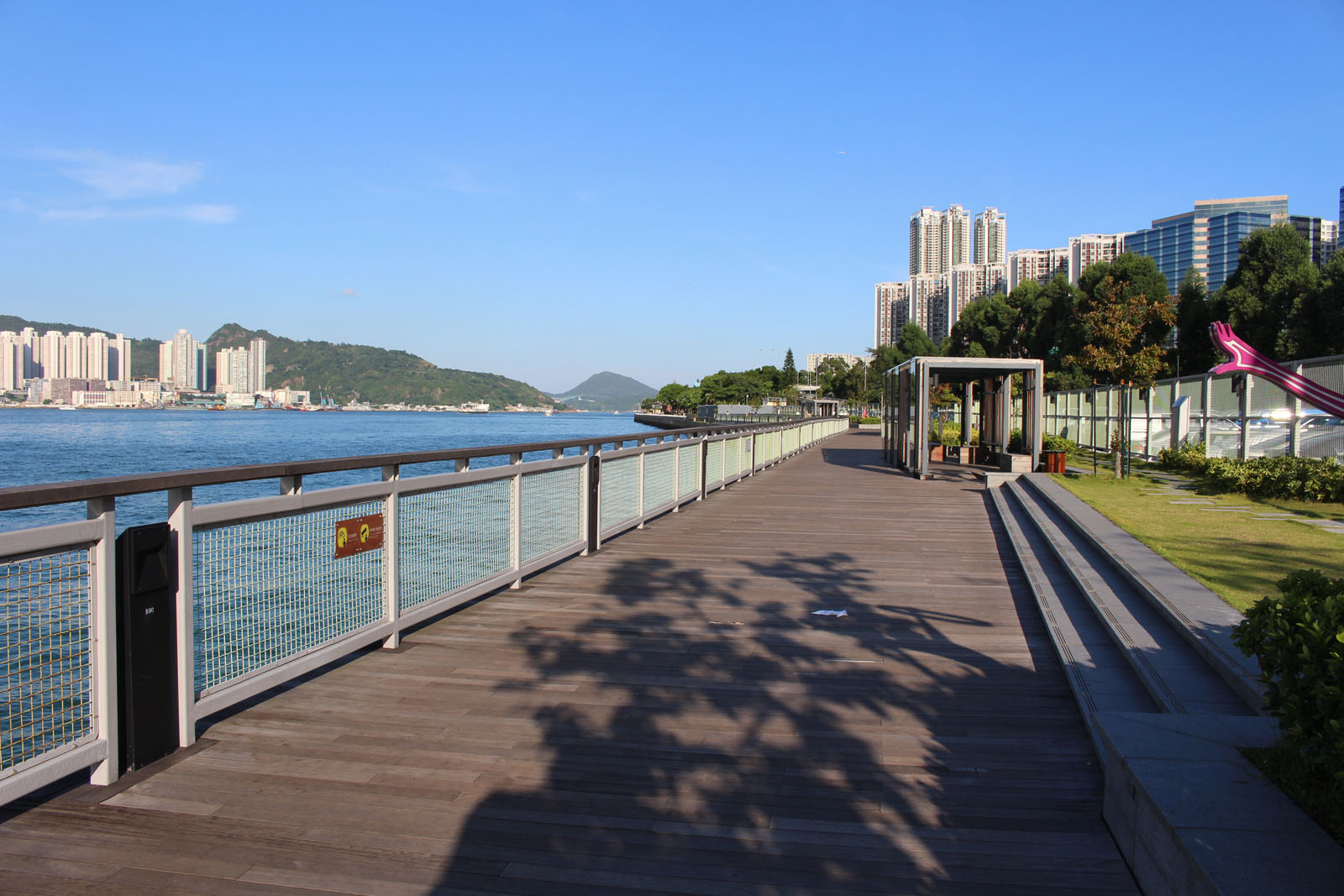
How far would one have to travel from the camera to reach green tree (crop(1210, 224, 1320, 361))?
33.8m

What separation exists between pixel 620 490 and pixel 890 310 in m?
179

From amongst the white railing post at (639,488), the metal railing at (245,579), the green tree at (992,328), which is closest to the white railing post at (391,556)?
the metal railing at (245,579)

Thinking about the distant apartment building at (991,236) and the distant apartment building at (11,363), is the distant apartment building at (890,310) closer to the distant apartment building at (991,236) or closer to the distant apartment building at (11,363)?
the distant apartment building at (991,236)

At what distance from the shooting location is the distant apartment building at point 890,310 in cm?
17025

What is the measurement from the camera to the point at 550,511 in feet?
25.2

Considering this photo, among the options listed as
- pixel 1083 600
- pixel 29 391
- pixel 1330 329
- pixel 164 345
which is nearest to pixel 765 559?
pixel 1083 600

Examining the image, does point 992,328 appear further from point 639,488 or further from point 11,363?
point 11,363

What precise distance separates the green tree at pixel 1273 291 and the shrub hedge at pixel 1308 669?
37.1m

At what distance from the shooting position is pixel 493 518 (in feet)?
21.4

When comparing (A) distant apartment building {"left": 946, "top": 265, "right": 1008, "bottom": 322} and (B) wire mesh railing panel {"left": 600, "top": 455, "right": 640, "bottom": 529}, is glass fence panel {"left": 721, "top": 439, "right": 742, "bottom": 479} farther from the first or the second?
(A) distant apartment building {"left": 946, "top": 265, "right": 1008, "bottom": 322}

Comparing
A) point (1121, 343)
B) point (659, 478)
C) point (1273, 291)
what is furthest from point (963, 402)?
point (1273, 291)

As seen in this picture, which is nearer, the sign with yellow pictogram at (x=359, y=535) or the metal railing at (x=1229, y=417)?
the sign with yellow pictogram at (x=359, y=535)

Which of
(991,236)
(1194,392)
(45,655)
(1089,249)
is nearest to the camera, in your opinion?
(45,655)

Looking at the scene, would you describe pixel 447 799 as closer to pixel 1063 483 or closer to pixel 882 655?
pixel 882 655
